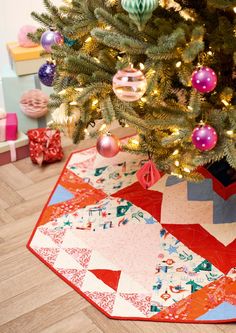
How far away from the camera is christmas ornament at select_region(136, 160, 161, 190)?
2.04 m

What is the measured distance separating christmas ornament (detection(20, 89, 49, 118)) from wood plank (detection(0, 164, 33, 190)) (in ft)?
0.85

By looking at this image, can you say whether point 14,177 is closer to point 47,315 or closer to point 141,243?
point 141,243

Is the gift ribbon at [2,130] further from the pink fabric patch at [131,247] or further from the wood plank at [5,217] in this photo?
the pink fabric patch at [131,247]

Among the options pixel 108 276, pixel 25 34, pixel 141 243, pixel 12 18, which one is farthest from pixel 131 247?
pixel 12 18

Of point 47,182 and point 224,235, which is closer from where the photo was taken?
point 224,235

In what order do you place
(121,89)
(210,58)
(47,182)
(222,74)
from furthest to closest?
(47,182) < (222,74) < (210,58) < (121,89)

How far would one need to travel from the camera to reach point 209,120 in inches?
65.6

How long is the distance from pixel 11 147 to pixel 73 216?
→ 514 mm

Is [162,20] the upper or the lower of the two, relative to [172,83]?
upper

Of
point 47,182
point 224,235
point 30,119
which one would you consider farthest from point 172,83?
point 30,119

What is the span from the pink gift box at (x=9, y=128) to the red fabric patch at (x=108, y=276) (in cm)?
83

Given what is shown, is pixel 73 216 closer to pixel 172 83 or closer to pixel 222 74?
pixel 172 83

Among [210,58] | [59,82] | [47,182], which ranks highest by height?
[210,58]

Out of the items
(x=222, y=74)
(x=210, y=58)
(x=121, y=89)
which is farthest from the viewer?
(x=222, y=74)
